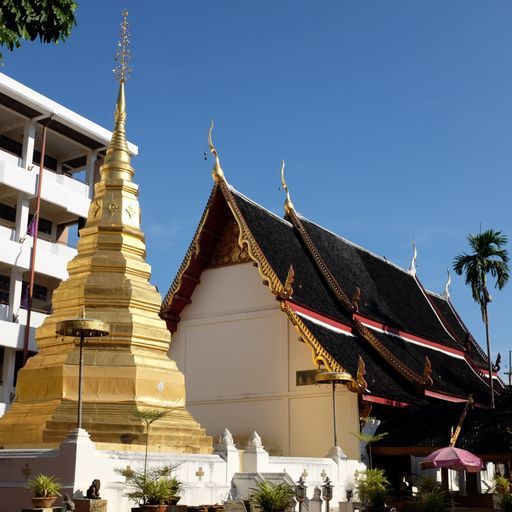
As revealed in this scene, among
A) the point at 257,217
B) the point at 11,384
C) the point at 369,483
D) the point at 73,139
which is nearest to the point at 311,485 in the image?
the point at 369,483

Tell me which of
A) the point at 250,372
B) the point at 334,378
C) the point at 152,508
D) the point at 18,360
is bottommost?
the point at 152,508

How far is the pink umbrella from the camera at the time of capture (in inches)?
569

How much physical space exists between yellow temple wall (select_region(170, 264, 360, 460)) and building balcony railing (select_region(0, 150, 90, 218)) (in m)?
6.10

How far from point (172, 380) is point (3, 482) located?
135 inches

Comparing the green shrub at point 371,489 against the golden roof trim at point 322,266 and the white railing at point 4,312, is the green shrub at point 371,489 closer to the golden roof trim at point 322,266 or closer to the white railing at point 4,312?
the golden roof trim at point 322,266

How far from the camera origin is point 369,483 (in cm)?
1440

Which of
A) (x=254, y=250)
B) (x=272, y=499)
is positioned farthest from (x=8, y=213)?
(x=272, y=499)

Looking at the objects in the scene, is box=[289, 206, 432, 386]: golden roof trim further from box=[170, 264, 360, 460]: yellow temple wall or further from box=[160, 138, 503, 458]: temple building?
box=[170, 264, 360, 460]: yellow temple wall

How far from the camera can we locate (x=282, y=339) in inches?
737

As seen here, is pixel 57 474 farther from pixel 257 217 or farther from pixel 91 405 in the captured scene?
pixel 257 217

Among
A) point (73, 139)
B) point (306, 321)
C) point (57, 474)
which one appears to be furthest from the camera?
point (73, 139)

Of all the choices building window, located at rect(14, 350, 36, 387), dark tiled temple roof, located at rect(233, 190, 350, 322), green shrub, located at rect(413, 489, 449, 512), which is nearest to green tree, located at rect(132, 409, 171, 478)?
green shrub, located at rect(413, 489, 449, 512)

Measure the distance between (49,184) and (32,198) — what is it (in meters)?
0.74

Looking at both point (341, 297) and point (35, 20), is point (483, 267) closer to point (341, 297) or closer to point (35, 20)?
point (341, 297)
